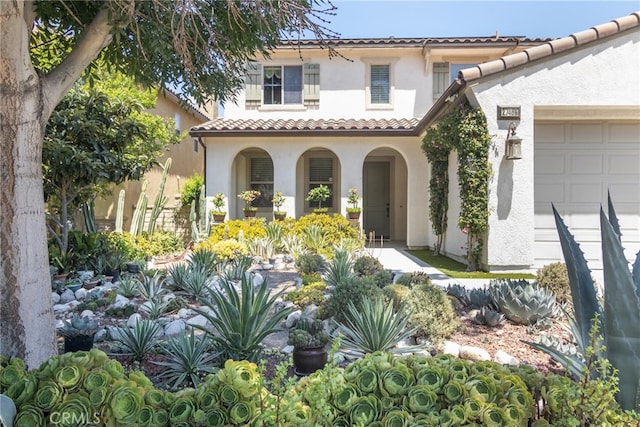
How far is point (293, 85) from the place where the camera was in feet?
46.4

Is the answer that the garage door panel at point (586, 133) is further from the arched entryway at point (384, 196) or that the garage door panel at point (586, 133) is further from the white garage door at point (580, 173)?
the arched entryway at point (384, 196)

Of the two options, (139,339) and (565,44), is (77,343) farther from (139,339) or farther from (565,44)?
(565,44)

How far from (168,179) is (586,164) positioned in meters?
15.2

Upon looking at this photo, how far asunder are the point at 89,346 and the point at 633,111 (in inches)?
421

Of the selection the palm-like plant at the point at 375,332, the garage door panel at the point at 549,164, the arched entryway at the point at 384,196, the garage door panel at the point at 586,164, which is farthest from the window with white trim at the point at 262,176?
the palm-like plant at the point at 375,332

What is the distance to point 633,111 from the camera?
27.7 ft

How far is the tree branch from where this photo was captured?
313cm

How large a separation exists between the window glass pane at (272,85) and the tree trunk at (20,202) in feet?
38.0

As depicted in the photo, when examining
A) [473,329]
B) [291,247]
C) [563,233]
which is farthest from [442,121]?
[563,233]

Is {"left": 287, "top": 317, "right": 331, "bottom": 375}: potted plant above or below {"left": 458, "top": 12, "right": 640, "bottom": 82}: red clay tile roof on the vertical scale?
below

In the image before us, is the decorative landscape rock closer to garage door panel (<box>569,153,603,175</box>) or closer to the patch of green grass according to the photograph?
the patch of green grass

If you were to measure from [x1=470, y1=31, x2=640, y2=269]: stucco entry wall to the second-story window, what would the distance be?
7473 mm

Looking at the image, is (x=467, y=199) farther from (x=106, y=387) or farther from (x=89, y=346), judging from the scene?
(x=106, y=387)

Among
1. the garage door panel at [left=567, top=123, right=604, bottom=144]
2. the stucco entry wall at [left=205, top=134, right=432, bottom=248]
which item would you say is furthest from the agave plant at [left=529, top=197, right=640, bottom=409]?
the stucco entry wall at [left=205, top=134, right=432, bottom=248]
